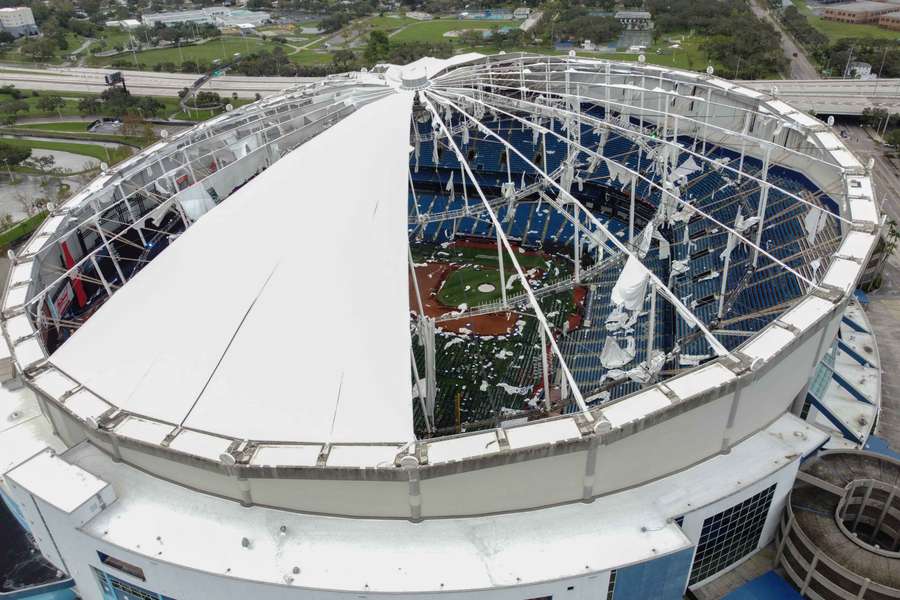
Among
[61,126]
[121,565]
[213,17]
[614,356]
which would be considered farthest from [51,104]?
[614,356]

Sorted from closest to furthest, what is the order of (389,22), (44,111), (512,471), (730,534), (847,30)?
(512,471) → (730,534) → (44,111) → (847,30) → (389,22)

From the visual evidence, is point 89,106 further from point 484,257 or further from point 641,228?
point 641,228

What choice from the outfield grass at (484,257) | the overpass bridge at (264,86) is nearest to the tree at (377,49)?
the overpass bridge at (264,86)

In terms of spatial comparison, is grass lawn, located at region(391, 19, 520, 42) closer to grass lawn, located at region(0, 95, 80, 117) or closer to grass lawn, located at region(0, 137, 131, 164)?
grass lawn, located at region(0, 95, 80, 117)

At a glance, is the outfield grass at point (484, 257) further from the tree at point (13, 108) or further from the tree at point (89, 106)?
the tree at point (13, 108)

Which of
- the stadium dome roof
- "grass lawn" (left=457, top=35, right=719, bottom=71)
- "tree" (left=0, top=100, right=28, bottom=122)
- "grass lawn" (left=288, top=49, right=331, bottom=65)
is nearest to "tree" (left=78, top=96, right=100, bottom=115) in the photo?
"tree" (left=0, top=100, right=28, bottom=122)

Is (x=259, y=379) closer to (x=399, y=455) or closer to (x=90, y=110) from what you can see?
(x=399, y=455)
